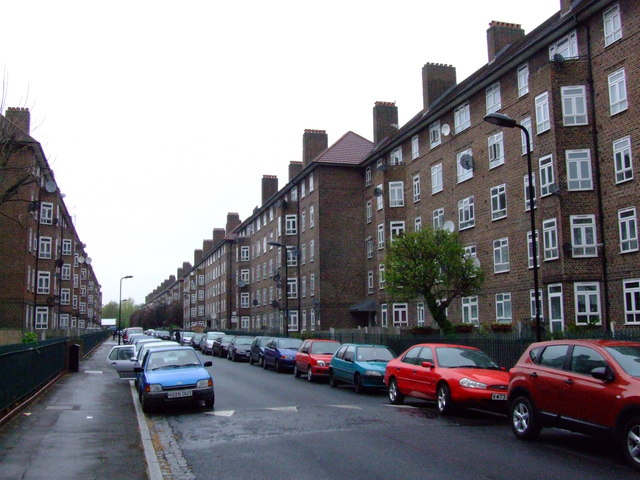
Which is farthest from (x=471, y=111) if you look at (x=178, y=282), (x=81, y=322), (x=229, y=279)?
(x=178, y=282)

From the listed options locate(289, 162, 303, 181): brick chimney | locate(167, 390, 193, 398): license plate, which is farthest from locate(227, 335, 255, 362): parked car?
locate(289, 162, 303, 181): brick chimney

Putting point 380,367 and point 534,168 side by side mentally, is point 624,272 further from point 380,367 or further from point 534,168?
point 380,367

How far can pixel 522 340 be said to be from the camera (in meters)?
20.6

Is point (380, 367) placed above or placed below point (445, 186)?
below

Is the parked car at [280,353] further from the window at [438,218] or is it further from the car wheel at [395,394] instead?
the car wheel at [395,394]

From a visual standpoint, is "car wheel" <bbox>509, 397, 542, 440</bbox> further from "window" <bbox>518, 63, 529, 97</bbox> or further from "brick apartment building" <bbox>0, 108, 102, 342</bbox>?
"brick apartment building" <bbox>0, 108, 102, 342</bbox>

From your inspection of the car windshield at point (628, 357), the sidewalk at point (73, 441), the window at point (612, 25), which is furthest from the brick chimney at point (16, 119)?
the window at point (612, 25)

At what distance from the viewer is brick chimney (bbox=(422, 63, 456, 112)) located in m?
40.1

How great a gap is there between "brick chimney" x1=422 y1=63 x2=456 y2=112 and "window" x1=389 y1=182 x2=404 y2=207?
4935 mm

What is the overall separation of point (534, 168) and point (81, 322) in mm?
78596

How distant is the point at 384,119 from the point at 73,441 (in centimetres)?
3947

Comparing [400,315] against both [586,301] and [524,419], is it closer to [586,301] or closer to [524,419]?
[586,301]

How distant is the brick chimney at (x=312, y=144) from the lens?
179 feet

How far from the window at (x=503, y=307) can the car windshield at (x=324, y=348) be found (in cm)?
878
